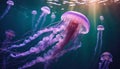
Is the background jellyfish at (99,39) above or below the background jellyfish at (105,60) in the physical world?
above

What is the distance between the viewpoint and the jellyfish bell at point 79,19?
9.88 ft

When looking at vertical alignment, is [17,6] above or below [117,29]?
above

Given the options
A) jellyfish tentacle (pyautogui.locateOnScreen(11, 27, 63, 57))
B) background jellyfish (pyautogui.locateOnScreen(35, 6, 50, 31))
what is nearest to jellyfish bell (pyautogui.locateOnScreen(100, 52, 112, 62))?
jellyfish tentacle (pyautogui.locateOnScreen(11, 27, 63, 57))

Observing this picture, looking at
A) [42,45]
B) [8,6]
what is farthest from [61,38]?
[8,6]

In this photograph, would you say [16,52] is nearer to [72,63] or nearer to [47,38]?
[47,38]

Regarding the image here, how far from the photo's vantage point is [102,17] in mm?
3072

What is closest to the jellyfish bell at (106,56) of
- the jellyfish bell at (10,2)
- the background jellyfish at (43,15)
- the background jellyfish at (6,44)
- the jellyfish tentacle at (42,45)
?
the jellyfish tentacle at (42,45)

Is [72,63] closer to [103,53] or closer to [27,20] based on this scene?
[103,53]

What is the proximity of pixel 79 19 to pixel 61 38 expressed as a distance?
37 centimetres

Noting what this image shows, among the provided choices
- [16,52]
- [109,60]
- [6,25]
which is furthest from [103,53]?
[6,25]

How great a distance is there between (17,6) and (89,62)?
4.25ft

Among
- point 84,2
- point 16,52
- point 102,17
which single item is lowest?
point 16,52

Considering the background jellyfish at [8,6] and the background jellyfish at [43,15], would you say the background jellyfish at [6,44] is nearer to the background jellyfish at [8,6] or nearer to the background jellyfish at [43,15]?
the background jellyfish at [8,6]

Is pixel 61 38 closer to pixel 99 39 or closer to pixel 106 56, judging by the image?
pixel 99 39
